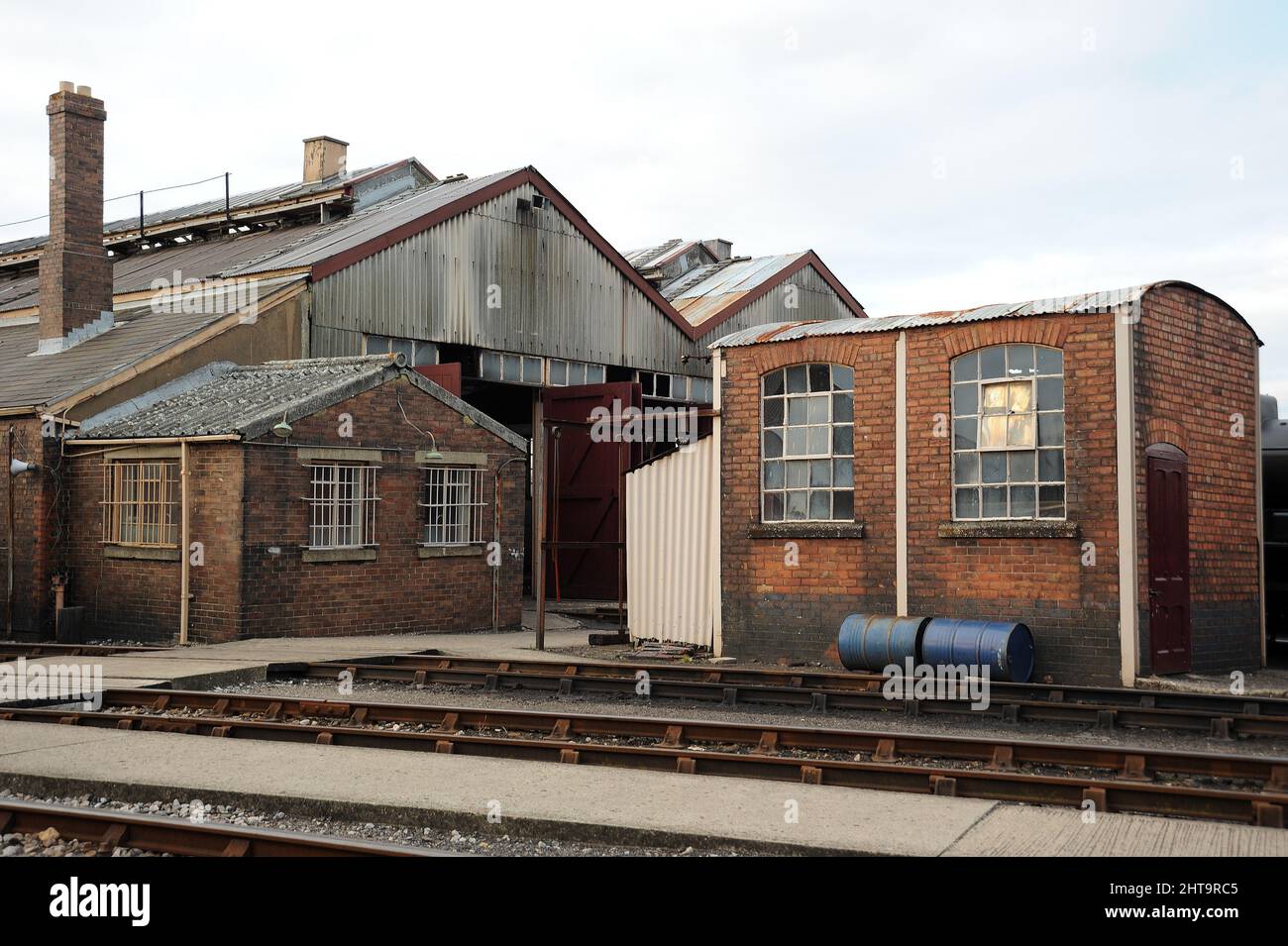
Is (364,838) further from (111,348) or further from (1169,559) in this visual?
(111,348)

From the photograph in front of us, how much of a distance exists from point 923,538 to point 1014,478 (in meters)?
1.22

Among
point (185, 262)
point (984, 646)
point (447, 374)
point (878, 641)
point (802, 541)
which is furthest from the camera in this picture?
point (185, 262)

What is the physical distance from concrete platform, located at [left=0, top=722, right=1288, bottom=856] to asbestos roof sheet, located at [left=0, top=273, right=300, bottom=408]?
444 inches

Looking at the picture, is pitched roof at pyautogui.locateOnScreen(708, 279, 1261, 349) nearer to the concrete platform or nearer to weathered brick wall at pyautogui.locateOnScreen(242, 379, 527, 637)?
weathered brick wall at pyautogui.locateOnScreen(242, 379, 527, 637)

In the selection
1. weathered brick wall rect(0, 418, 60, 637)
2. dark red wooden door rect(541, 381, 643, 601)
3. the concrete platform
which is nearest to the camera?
the concrete platform

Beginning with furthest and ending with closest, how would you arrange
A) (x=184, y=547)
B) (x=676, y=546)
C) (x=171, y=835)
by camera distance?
(x=184, y=547) → (x=676, y=546) → (x=171, y=835)

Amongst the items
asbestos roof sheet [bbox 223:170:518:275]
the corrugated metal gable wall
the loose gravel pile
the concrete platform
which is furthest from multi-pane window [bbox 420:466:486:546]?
the loose gravel pile

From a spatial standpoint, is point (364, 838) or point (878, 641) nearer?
point (364, 838)

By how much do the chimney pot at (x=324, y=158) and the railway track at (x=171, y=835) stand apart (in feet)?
91.3

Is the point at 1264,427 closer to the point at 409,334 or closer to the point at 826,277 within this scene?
the point at 409,334

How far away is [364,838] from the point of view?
718 cm

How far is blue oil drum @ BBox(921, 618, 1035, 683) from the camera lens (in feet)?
41.0

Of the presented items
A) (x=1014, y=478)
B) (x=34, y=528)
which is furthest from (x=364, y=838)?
(x=34, y=528)
